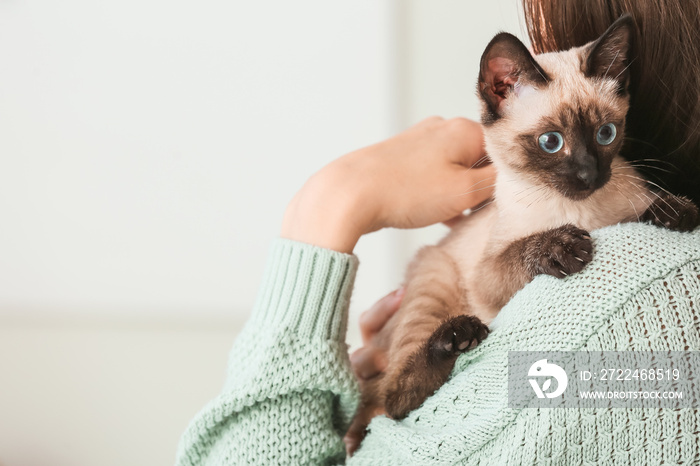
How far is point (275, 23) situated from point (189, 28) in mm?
340

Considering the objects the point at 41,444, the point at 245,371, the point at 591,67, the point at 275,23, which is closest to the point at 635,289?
the point at 591,67

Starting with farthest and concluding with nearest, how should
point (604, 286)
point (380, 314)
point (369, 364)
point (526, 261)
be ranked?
point (380, 314) → point (369, 364) → point (526, 261) → point (604, 286)

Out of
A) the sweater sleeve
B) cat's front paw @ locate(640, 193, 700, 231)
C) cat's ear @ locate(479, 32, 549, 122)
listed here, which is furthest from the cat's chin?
the sweater sleeve

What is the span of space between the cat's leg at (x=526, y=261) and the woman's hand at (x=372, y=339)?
25 cm

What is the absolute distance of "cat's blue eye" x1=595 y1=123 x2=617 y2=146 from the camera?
3.58ft

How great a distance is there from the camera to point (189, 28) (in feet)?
7.63

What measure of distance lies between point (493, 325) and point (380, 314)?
1.93 feet

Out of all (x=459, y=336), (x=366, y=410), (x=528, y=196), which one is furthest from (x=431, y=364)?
(x=528, y=196)

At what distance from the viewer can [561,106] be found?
1101mm

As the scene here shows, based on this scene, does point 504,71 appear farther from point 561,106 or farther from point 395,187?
A: point 395,187

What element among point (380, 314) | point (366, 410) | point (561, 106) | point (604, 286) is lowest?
point (366, 410)

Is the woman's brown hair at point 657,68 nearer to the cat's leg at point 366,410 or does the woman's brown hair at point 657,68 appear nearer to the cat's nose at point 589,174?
the cat's nose at point 589,174

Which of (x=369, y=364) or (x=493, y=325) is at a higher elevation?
(x=493, y=325)

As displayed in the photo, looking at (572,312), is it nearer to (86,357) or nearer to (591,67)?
(591,67)
